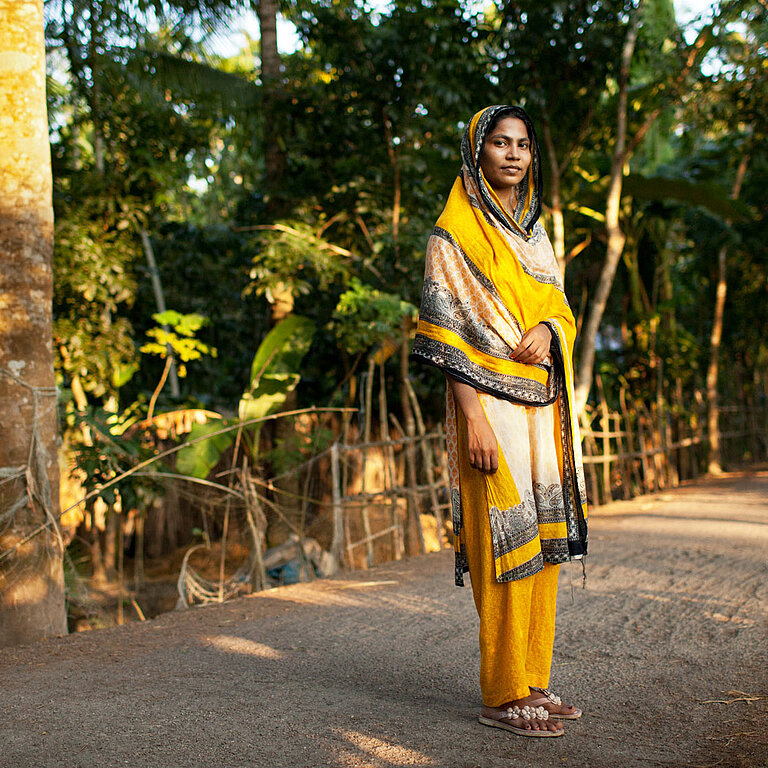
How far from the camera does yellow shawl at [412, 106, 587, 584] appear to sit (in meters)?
2.43

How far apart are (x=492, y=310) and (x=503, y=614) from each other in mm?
953

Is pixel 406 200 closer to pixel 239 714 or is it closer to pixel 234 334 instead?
pixel 234 334

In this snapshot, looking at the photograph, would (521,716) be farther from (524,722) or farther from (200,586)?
(200,586)

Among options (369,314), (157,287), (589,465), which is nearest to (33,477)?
(369,314)

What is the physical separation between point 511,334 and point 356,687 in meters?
1.41

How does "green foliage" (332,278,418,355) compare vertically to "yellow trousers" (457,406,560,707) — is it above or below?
above

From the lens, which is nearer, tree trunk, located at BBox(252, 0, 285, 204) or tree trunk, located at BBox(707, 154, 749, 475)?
tree trunk, located at BBox(252, 0, 285, 204)

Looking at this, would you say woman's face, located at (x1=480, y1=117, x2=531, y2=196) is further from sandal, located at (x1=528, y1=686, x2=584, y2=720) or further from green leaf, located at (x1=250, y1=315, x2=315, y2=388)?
green leaf, located at (x1=250, y1=315, x2=315, y2=388)

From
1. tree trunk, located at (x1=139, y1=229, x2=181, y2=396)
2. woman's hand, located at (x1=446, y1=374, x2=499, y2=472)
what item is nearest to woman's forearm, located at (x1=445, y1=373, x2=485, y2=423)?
woman's hand, located at (x1=446, y1=374, x2=499, y2=472)

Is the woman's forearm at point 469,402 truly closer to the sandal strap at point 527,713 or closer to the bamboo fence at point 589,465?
the sandal strap at point 527,713

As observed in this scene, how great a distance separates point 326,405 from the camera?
9.12 m

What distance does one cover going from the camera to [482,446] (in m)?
2.32

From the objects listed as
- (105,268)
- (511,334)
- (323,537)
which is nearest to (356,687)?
(511,334)

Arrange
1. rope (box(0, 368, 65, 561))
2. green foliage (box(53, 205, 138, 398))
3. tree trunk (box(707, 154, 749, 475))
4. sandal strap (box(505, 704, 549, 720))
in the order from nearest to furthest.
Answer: sandal strap (box(505, 704, 549, 720)) → rope (box(0, 368, 65, 561)) → green foliage (box(53, 205, 138, 398)) → tree trunk (box(707, 154, 749, 475))
